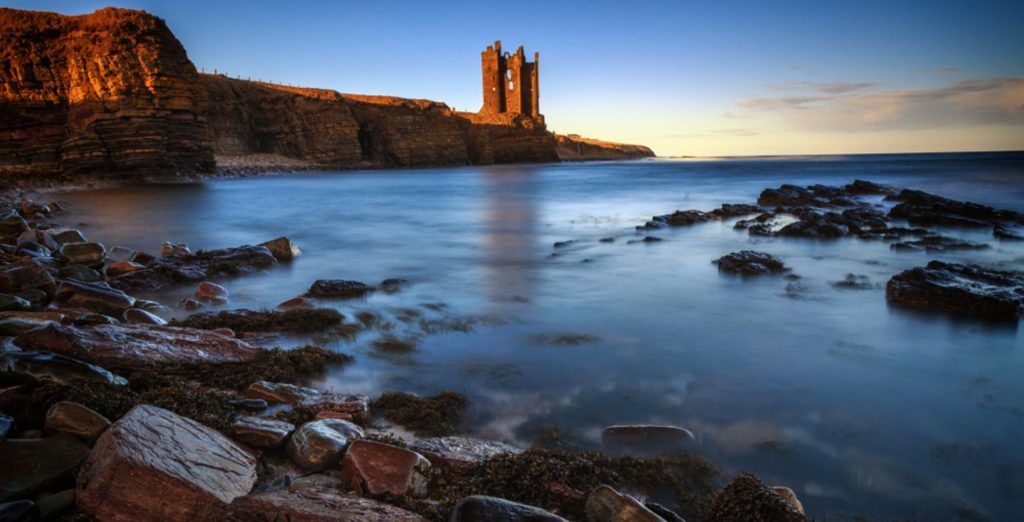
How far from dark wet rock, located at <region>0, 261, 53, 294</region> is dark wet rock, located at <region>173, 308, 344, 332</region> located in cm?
140

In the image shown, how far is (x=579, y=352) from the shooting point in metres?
4.07

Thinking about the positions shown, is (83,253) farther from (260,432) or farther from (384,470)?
(384,470)

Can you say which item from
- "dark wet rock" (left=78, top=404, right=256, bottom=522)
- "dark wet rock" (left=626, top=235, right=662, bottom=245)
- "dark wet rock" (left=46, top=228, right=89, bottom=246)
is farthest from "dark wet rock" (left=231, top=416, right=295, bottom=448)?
"dark wet rock" (left=626, top=235, right=662, bottom=245)

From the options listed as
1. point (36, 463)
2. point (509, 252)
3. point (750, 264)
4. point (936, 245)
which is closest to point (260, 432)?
point (36, 463)

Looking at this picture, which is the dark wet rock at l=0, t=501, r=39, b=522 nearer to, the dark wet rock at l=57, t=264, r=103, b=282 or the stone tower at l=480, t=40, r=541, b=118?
the dark wet rock at l=57, t=264, r=103, b=282

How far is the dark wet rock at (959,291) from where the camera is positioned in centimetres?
479

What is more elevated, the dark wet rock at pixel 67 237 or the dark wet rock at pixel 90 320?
the dark wet rock at pixel 67 237

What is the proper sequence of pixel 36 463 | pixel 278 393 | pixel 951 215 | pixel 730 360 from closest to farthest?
pixel 36 463, pixel 278 393, pixel 730 360, pixel 951 215

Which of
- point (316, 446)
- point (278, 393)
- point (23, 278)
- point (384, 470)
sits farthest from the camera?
point (23, 278)

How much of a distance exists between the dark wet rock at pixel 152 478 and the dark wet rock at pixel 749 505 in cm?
179

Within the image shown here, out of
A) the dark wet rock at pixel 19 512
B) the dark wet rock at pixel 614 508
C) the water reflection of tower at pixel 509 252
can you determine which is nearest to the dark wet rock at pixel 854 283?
the water reflection of tower at pixel 509 252

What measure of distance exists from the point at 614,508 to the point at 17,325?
3926mm

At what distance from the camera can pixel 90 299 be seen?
4469mm

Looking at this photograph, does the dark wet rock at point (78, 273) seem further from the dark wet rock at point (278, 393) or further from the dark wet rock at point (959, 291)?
the dark wet rock at point (959, 291)
